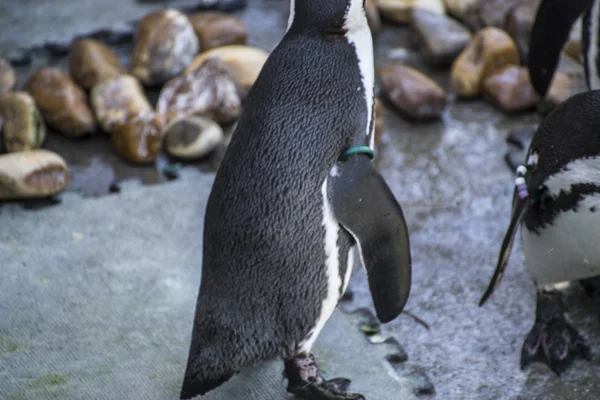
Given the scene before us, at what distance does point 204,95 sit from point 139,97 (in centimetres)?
21

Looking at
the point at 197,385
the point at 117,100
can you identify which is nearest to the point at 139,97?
the point at 117,100

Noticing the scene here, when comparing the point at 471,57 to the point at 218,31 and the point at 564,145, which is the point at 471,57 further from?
the point at 564,145

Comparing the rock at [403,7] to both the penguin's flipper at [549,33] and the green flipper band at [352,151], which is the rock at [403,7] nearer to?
the penguin's flipper at [549,33]

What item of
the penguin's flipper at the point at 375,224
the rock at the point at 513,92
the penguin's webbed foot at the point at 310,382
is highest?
the penguin's flipper at the point at 375,224

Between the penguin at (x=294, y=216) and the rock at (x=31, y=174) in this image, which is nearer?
the penguin at (x=294, y=216)

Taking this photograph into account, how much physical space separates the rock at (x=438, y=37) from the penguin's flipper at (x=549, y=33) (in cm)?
69

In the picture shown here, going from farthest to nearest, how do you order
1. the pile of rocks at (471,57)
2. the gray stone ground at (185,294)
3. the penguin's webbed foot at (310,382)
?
the pile of rocks at (471,57) < the gray stone ground at (185,294) < the penguin's webbed foot at (310,382)

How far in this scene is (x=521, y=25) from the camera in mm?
2957

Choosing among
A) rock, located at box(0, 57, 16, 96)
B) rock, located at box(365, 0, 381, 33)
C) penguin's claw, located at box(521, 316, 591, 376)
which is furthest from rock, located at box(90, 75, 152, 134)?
penguin's claw, located at box(521, 316, 591, 376)

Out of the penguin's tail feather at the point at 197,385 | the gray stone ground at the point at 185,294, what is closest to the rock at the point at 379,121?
the gray stone ground at the point at 185,294

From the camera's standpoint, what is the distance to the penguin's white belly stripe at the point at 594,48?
230cm

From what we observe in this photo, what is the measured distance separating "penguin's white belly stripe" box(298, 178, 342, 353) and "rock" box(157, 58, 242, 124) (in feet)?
4.14

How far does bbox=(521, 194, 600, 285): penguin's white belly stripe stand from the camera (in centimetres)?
170

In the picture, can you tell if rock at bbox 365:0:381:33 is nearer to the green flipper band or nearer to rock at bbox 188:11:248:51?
rock at bbox 188:11:248:51
